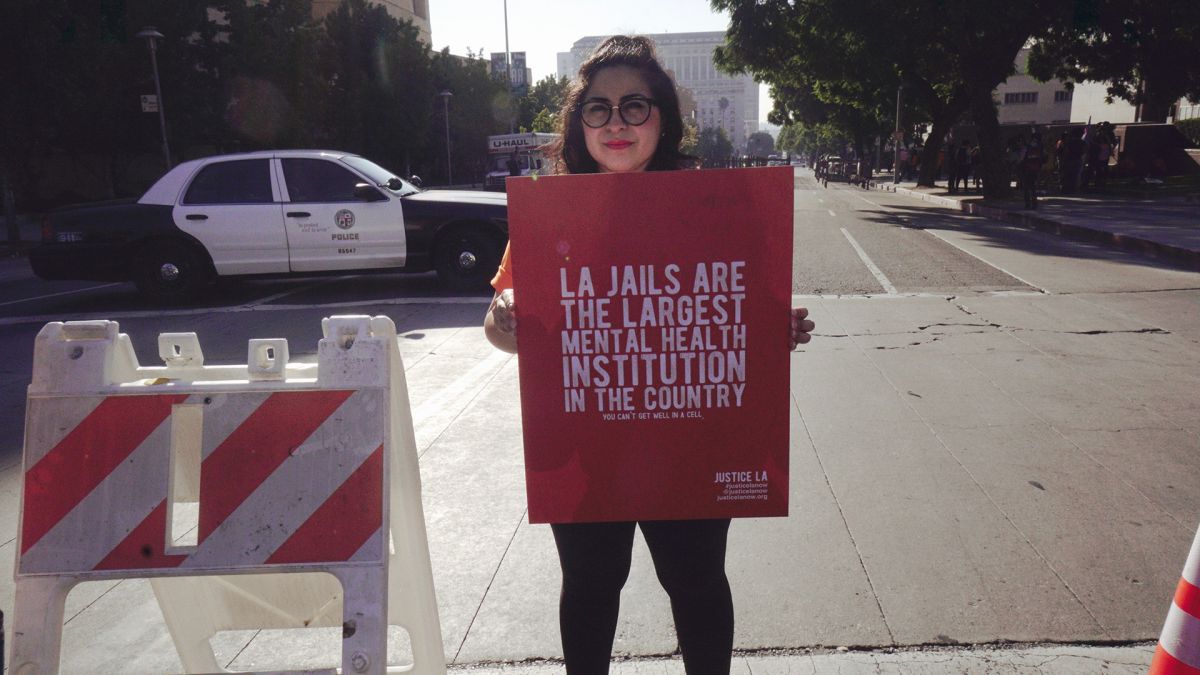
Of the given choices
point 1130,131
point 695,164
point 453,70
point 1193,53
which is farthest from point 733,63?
point 453,70

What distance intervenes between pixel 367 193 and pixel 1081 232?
12.3 meters

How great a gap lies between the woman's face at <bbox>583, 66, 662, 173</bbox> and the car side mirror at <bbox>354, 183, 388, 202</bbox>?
25.5 feet

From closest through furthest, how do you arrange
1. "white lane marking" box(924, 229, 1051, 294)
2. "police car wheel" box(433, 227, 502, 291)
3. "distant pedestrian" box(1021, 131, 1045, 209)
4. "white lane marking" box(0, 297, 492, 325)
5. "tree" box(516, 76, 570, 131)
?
"white lane marking" box(0, 297, 492, 325)
"white lane marking" box(924, 229, 1051, 294)
"police car wheel" box(433, 227, 502, 291)
"distant pedestrian" box(1021, 131, 1045, 209)
"tree" box(516, 76, 570, 131)

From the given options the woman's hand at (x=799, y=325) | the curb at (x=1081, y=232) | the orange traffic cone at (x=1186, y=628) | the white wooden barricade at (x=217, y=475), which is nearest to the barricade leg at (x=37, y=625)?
the white wooden barricade at (x=217, y=475)

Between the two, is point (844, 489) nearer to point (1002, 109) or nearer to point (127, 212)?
point (127, 212)

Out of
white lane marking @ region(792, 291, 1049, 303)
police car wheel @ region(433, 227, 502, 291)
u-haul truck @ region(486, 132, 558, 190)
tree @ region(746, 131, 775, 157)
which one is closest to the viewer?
white lane marking @ region(792, 291, 1049, 303)

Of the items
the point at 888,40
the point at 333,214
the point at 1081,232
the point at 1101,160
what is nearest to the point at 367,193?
the point at 333,214

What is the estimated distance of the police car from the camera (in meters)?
9.43

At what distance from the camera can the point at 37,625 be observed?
5.39 ft

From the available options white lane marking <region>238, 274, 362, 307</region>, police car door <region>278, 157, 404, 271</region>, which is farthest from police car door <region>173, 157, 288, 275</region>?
white lane marking <region>238, 274, 362, 307</region>

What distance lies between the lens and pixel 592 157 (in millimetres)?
2066

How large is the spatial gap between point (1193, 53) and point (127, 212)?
37705mm

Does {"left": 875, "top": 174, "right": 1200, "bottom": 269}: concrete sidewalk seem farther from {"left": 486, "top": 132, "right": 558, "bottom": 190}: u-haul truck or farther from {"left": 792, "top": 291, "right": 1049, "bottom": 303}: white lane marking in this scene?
{"left": 486, "top": 132, "right": 558, "bottom": 190}: u-haul truck

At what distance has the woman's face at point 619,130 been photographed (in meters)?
1.95
